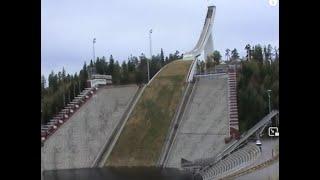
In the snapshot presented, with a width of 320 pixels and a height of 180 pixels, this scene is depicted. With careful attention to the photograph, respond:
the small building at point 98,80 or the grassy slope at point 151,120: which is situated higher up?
the small building at point 98,80

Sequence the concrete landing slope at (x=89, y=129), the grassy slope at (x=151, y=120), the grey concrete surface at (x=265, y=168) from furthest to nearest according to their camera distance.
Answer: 1. the grassy slope at (x=151, y=120)
2. the concrete landing slope at (x=89, y=129)
3. the grey concrete surface at (x=265, y=168)

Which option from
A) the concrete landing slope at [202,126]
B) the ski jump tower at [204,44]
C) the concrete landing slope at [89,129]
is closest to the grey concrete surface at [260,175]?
the concrete landing slope at [202,126]

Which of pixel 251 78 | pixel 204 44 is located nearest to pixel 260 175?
pixel 251 78

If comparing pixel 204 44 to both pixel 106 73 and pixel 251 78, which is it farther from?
pixel 106 73

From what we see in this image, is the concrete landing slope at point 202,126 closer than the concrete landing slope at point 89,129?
No

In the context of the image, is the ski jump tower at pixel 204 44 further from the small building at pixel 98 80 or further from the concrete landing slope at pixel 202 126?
the small building at pixel 98 80
